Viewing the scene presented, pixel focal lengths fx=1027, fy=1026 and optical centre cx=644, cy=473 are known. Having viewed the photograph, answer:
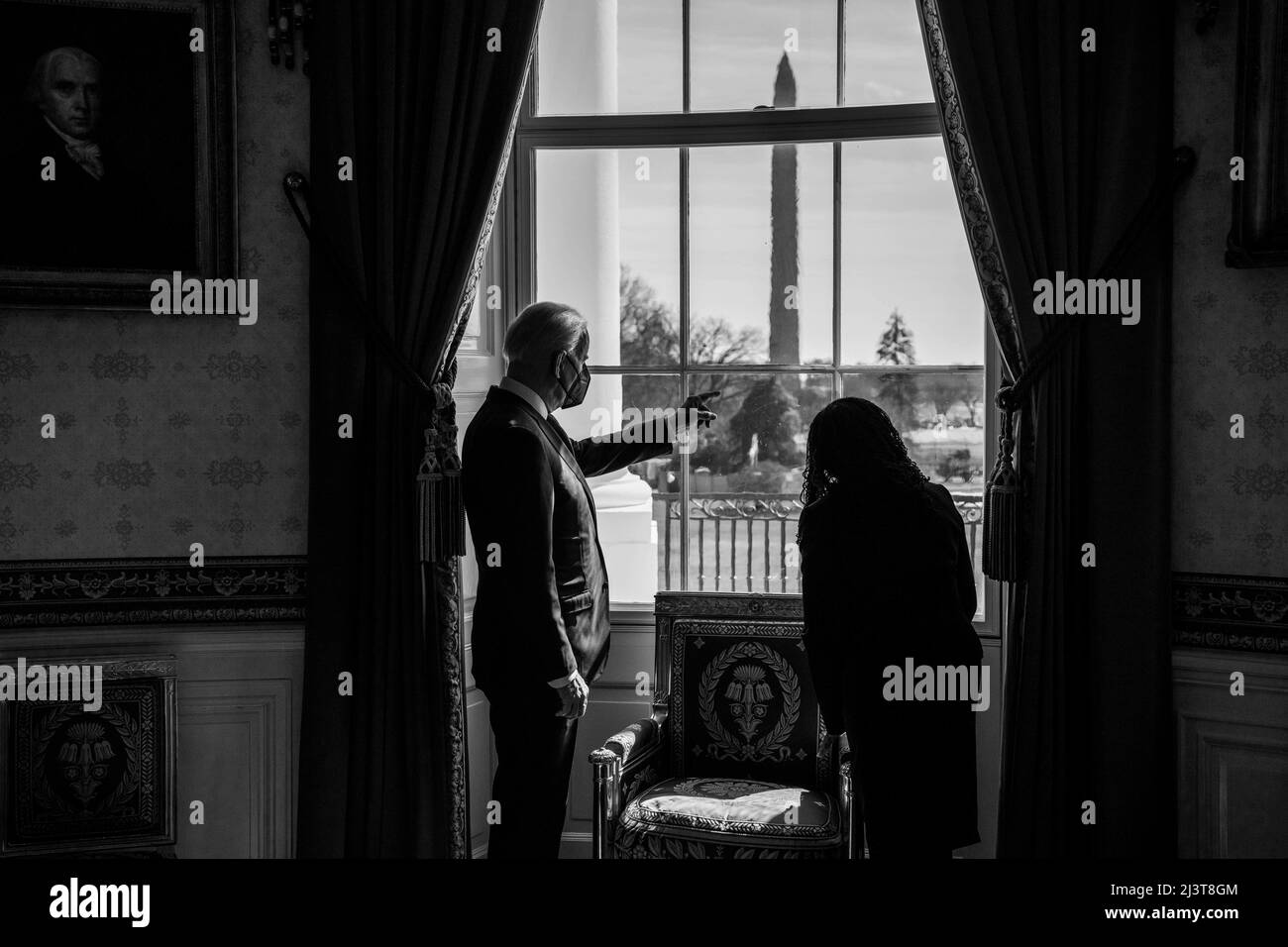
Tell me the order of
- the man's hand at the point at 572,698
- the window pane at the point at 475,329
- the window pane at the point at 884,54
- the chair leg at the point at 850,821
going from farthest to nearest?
the window pane at the point at 475,329
the window pane at the point at 884,54
the man's hand at the point at 572,698
the chair leg at the point at 850,821

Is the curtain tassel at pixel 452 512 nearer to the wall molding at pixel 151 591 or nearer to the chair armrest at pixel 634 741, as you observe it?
the wall molding at pixel 151 591

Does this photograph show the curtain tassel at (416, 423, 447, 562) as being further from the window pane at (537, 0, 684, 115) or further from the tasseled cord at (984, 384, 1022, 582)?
the tasseled cord at (984, 384, 1022, 582)

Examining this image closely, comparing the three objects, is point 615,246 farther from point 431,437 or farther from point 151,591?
point 151,591

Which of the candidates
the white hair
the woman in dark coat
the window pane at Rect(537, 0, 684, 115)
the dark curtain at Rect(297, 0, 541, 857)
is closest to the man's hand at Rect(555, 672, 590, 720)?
the dark curtain at Rect(297, 0, 541, 857)

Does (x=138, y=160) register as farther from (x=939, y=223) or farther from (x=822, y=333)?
(x=939, y=223)

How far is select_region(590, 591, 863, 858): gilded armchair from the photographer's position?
2398mm

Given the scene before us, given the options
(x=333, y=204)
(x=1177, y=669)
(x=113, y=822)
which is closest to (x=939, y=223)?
(x=1177, y=669)

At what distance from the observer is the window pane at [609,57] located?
3107 millimetres

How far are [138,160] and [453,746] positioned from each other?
5.83 feet

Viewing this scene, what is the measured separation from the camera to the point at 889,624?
6.53 feet

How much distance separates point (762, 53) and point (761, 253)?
1.92 ft

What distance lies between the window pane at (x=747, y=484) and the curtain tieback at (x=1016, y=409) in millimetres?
646

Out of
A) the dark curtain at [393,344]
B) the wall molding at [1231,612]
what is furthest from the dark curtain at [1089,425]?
the dark curtain at [393,344]

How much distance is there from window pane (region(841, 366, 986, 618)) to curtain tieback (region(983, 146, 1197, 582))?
0.38 m
